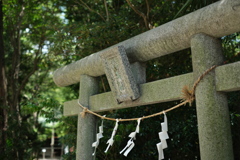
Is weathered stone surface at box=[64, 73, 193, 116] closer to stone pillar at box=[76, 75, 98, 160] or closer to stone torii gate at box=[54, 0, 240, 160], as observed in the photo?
stone torii gate at box=[54, 0, 240, 160]

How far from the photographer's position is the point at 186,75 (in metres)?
2.23

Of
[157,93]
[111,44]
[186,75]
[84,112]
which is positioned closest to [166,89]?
[157,93]

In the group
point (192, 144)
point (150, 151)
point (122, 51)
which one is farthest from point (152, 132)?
point (122, 51)

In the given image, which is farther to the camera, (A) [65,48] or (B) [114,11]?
(B) [114,11]

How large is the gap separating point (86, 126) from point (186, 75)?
5.32 ft

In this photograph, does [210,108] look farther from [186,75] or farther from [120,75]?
[120,75]

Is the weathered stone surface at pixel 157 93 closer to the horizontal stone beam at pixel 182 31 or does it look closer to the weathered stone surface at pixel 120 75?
the weathered stone surface at pixel 120 75

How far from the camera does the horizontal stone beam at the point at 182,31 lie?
198 cm

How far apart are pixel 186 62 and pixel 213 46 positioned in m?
3.08

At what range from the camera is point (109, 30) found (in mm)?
5406

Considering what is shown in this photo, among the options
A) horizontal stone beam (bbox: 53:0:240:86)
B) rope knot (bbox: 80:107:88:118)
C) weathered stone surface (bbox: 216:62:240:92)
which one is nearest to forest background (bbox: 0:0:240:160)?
horizontal stone beam (bbox: 53:0:240:86)

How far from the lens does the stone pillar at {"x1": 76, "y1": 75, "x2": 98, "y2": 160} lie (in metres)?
3.18

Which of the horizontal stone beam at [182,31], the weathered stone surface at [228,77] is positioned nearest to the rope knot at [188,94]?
the weathered stone surface at [228,77]

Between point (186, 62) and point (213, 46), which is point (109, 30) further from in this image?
point (213, 46)
